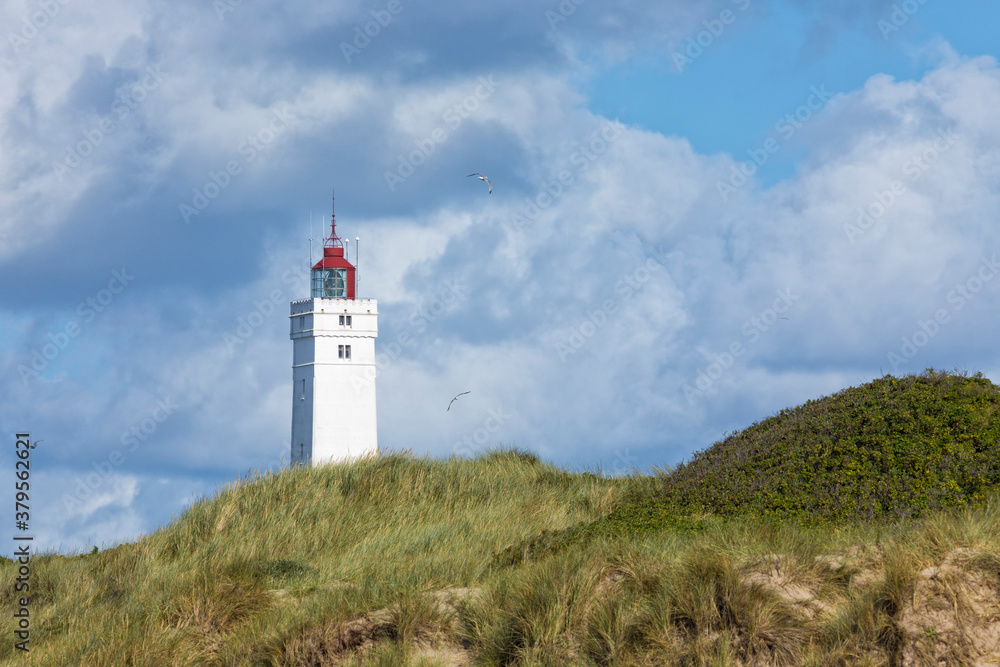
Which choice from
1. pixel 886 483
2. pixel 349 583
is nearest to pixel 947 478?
pixel 886 483

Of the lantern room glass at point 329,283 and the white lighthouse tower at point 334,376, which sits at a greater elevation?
the lantern room glass at point 329,283

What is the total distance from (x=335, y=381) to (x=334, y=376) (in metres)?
0.29

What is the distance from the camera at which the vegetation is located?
33.1ft

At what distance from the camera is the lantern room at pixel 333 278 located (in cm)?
5597

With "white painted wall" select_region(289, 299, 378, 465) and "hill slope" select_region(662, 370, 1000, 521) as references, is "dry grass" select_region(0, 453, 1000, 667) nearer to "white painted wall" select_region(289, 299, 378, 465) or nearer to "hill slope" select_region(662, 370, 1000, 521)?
"hill slope" select_region(662, 370, 1000, 521)

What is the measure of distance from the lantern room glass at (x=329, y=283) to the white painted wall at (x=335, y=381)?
1.11m

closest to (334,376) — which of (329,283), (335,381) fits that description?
(335,381)

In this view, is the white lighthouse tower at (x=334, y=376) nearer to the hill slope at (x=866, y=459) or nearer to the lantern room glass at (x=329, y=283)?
the lantern room glass at (x=329, y=283)

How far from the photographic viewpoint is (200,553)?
15297 millimetres

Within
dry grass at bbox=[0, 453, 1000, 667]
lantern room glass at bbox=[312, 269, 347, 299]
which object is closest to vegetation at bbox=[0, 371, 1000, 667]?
dry grass at bbox=[0, 453, 1000, 667]

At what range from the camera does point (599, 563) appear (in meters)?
11.2

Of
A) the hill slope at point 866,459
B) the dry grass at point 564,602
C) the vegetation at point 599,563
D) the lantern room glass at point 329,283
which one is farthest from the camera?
the lantern room glass at point 329,283

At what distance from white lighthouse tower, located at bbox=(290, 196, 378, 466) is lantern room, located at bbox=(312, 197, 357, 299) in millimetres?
64

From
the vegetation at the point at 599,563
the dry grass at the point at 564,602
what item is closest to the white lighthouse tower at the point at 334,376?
the vegetation at the point at 599,563
